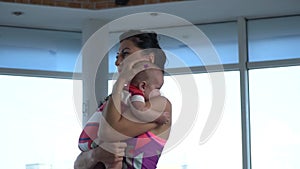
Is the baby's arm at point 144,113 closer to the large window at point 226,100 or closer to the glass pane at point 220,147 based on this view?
the large window at point 226,100

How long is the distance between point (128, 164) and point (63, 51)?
5609 millimetres

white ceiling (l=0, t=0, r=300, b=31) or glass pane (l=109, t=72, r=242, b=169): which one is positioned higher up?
white ceiling (l=0, t=0, r=300, b=31)

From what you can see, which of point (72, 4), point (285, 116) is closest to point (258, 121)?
point (285, 116)

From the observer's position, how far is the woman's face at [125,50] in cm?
145

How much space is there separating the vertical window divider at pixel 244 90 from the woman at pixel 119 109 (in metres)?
4.75

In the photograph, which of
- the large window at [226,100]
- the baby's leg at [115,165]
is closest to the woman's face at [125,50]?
the baby's leg at [115,165]

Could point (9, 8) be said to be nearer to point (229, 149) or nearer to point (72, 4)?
point (72, 4)

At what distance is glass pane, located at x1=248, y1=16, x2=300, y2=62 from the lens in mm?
6270

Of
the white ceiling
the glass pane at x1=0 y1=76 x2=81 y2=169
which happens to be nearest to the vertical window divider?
the white ceiling

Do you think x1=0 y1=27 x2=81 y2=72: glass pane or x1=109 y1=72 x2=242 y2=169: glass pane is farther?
x1=0 y1=27 x2=81 y2=72: glass pane

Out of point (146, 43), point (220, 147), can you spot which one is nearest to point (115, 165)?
point (146, 43)

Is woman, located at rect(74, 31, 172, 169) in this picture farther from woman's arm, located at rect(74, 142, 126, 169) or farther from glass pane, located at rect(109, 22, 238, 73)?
glass pane, located at rect(109, 22, 238, 73)

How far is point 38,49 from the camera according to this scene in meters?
6.89

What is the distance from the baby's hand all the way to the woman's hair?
0.11 m
